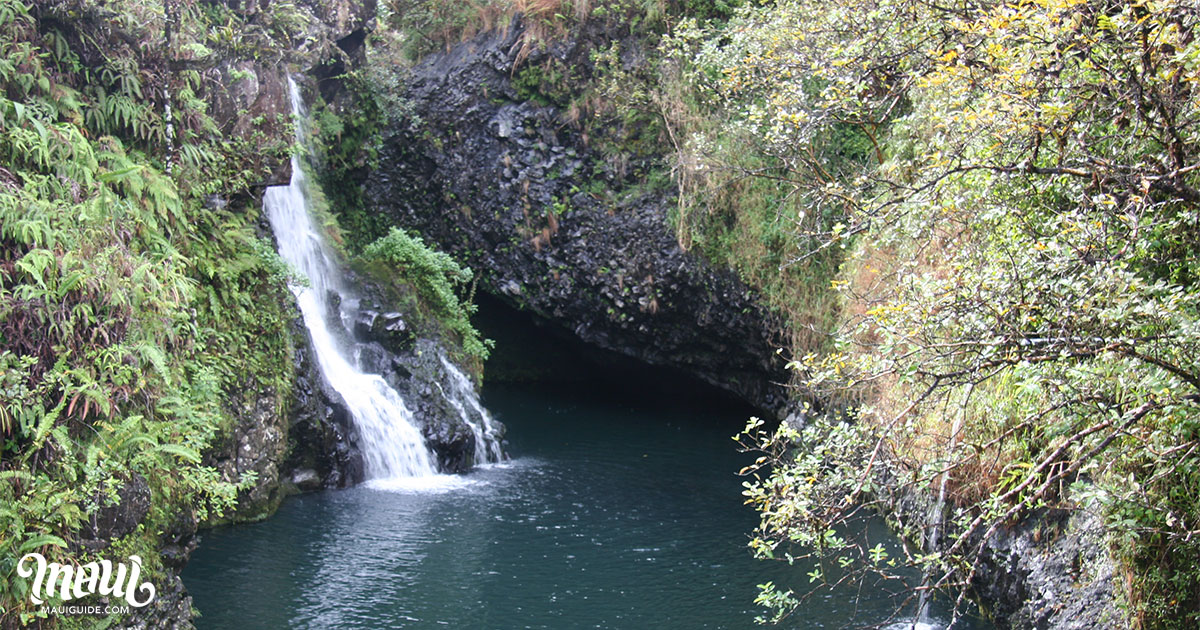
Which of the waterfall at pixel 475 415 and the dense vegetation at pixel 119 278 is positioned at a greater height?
the dense vegetation at pixel 119 278

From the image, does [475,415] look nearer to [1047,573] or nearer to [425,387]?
[425,387]

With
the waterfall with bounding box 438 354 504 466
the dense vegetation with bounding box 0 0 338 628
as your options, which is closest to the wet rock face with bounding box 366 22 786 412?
the waterfall with bounding box 438 354 504 466

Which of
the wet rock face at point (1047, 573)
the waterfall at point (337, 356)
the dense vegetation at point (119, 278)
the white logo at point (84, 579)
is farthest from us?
the waterfall at point (337, 356)

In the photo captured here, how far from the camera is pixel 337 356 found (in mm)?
14227

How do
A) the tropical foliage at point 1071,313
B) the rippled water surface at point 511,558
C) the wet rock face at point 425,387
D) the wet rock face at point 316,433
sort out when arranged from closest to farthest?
the tropical foliage at point 1071,313, the rippled water surface at point 511,558, the wet rock face at point 316,433, the wet rock face at point 425,387

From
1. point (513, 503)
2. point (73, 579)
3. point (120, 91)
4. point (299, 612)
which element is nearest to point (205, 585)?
point (299, 612)

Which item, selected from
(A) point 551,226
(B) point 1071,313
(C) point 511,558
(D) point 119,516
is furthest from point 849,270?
(D) point 119,516

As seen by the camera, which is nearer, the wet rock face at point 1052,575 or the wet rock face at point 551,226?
the wet rock face at point 1052,575

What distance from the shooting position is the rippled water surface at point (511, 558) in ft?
28.2

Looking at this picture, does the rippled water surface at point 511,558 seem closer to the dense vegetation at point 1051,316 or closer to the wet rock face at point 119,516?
the wet rock face at point 119,516

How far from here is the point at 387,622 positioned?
8.28 metres

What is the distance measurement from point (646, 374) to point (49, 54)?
13788 millimetres

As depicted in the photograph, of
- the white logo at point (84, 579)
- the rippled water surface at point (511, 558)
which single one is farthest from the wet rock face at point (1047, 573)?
the white logo at point (84, 579)

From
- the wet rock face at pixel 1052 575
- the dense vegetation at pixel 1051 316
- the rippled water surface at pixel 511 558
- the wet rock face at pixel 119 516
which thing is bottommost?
the rippled water surface at pixel 511 558
